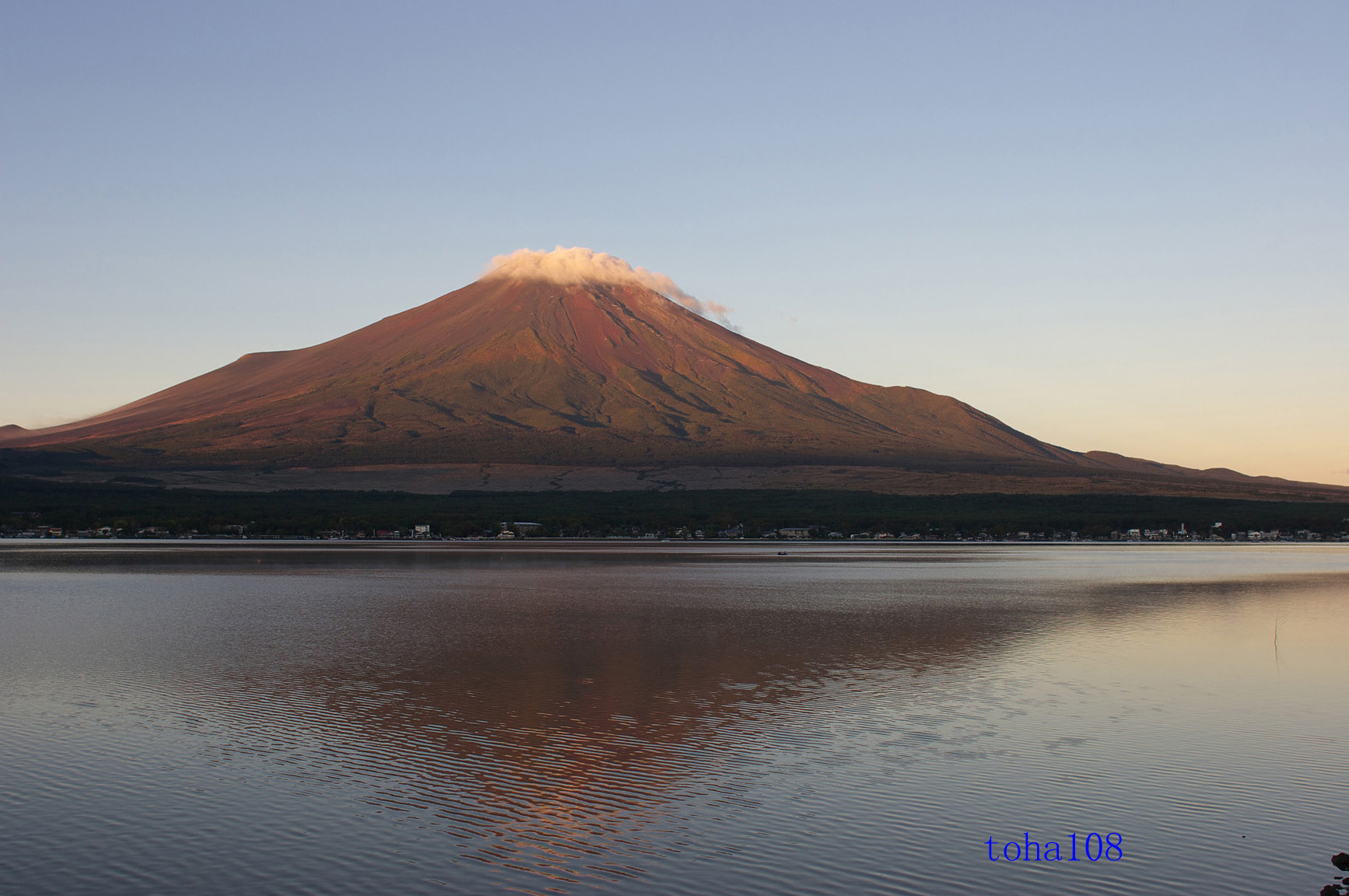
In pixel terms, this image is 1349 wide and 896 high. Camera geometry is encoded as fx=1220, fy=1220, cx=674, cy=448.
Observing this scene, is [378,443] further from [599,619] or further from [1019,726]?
[1019,726]

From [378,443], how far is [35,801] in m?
175

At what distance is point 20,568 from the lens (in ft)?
202

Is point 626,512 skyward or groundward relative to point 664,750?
skyward

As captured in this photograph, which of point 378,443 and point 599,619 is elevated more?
point 378,443

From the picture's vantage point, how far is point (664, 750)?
16688mm

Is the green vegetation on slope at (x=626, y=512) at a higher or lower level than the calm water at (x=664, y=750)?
higher

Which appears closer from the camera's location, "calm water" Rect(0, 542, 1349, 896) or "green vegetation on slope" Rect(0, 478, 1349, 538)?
"calm water" Rect(0, 542, 1349, 896)

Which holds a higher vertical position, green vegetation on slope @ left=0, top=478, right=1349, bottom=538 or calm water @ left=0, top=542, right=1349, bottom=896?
green vegetation on slope @ left=0, top=478, right=1349, bottom=538

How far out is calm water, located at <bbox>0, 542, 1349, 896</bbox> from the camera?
11547mm

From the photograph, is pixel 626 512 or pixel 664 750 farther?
pixel 626 512

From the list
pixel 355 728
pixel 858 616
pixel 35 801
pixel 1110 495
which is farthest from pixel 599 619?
pixel 1110 495

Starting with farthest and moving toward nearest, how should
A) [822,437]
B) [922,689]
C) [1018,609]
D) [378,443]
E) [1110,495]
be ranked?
[822,437] < [378,443] < [1110,495] < [1018,609] < [922,689]

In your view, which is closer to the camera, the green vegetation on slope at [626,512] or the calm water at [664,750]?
the calm water at [664,750]

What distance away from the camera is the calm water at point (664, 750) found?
37.9ft
